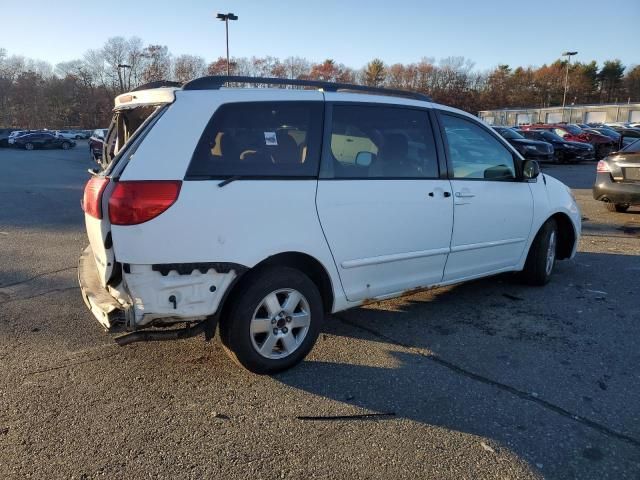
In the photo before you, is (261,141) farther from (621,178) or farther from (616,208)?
(616,208)

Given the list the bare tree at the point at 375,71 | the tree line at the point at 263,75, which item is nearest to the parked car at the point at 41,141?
the tree line at the point at 263,75

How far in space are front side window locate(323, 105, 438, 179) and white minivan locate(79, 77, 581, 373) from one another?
0.01m

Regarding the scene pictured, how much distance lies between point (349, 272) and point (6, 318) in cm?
301

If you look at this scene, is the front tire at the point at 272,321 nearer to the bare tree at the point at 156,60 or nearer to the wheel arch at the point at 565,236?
the wheel arch at the point at 565,236

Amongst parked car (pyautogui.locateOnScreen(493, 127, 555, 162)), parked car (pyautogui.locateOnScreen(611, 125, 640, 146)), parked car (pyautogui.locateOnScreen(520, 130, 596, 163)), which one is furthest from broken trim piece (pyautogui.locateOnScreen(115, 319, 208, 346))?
parked car (pyautogui.locateOnScreen(520, 130, 596, 163))

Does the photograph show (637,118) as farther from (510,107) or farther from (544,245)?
(544,245)

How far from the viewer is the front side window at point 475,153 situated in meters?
4.47

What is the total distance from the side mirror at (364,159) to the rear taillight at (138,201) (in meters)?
1.43

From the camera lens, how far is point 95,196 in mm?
3209

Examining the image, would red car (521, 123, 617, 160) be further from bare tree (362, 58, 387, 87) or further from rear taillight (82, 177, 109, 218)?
bare tree (362, 58, 387, 87)

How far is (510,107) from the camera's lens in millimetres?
109188

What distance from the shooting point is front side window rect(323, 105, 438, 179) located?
12.2 ft

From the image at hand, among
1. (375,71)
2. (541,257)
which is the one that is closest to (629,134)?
(541,257)

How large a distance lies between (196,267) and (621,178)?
8730 mm
